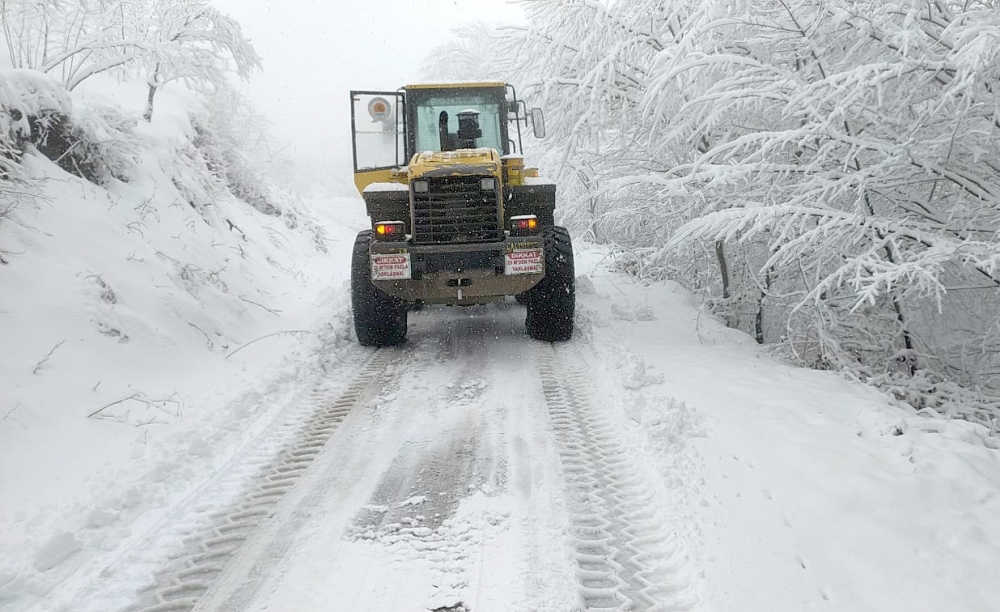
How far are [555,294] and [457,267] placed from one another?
3.66ft

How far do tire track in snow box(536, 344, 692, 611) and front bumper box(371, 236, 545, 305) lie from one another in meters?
1.93

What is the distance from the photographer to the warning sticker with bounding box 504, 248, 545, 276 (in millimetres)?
6391

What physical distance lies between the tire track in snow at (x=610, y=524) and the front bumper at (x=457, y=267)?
1931 millimetres

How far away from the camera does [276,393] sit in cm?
527

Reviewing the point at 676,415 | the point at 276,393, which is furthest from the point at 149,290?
the point at 676,415

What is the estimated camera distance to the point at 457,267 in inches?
253

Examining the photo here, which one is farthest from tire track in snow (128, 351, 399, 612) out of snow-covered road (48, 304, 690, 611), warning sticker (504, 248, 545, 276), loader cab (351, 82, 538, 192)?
loader cab (351, 82, 538, 192)

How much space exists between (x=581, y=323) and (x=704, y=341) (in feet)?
4.60

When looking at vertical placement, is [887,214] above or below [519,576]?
above

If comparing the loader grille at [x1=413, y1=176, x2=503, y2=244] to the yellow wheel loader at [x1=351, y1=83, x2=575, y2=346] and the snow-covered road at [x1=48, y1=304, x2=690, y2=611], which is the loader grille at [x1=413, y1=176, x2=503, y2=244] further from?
the snow-covered road at [x1=48, y1=304, x2=690, y2=611]

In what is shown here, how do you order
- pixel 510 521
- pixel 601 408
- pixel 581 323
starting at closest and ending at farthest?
1. pixel 510 521
2. pixel 601 408
3. pixel 581 323

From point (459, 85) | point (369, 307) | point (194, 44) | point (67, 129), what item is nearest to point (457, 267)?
point (369, 307)

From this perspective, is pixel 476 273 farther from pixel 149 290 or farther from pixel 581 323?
pixel 149 290

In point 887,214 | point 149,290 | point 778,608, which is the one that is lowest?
point 778,608
